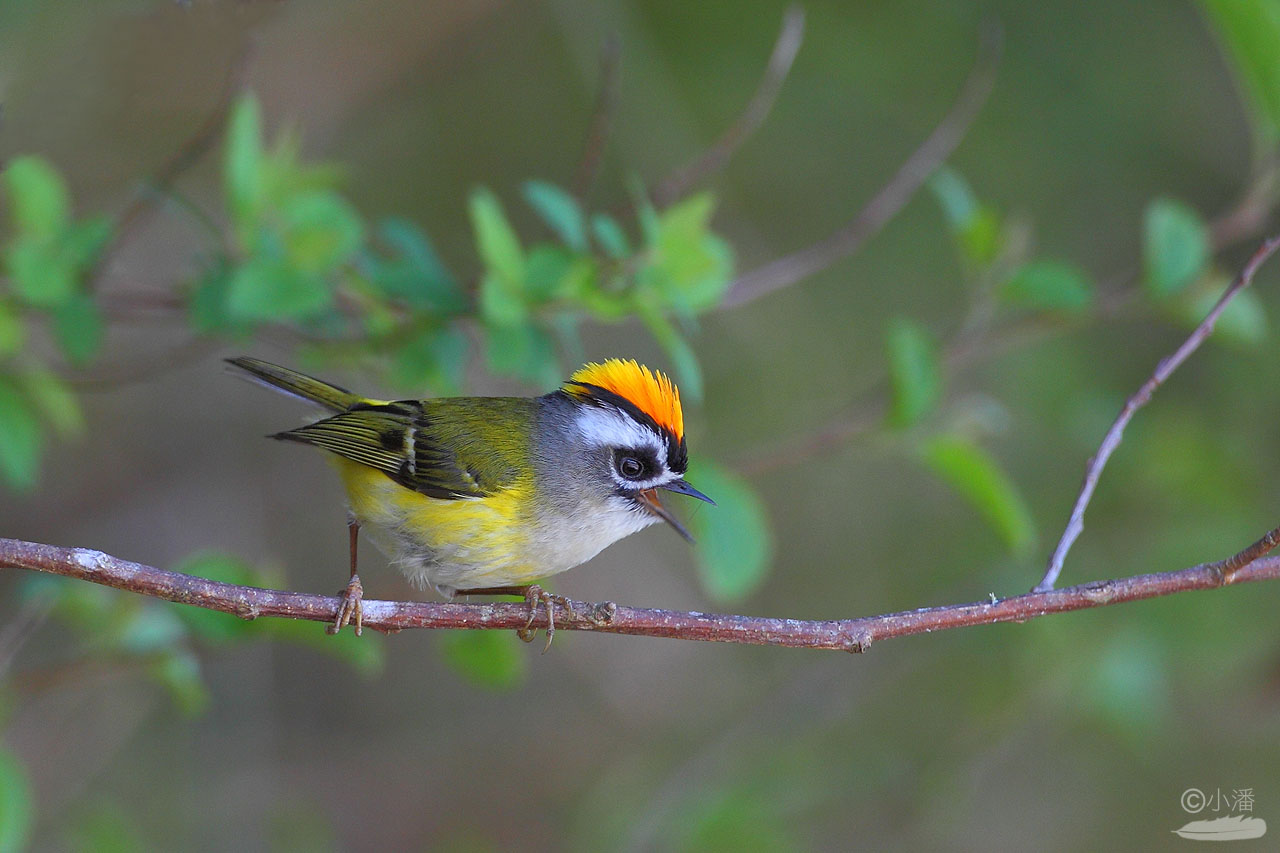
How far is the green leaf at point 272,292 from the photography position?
271 cm

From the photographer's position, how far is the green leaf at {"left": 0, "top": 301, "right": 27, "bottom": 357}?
9.62ft

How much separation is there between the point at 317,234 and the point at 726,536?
134 centimetres

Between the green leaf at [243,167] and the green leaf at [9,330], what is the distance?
2.12 ft

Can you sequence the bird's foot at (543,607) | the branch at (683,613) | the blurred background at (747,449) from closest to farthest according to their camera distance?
the branch at (683,613)
the bird's foot at (543,607)
the blurred background at (747,449)

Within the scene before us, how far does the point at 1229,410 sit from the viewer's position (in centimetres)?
468

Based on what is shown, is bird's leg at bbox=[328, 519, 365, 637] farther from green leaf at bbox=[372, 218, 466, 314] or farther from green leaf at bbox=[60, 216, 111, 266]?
green leaf at bbox=[60, 216, 111, 266]

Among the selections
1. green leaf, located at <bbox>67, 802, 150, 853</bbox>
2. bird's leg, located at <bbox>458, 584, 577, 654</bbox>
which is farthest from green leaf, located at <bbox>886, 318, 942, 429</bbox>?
green leaf, located at <bbox>67, 802, 150, 853</bbox>

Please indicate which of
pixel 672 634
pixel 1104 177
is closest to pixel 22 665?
pixel 672 634

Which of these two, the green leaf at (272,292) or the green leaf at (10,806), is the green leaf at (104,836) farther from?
the green leaf at (272,292)

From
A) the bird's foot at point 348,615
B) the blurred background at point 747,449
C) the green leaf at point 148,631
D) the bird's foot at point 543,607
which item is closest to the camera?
the bird's foot at point 348,615

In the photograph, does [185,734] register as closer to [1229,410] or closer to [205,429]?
[205,429]

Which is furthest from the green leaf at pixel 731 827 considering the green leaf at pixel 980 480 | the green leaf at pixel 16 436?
the green leaf at pixel 16 436

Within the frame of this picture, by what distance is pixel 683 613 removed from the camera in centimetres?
220

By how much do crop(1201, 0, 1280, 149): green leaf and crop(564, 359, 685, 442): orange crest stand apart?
1838 millimetres
